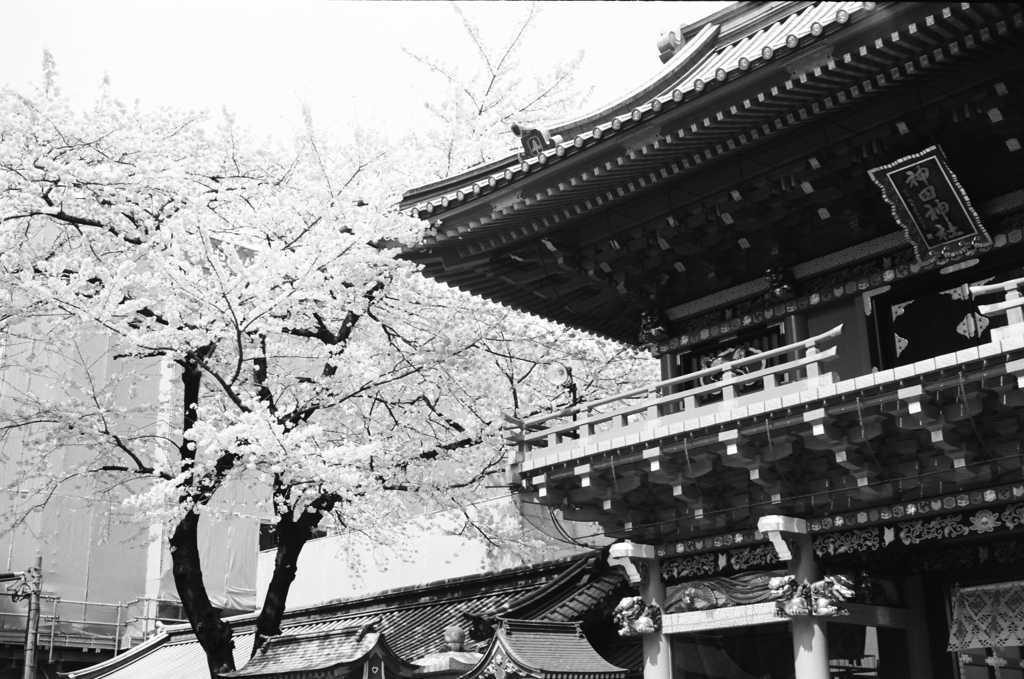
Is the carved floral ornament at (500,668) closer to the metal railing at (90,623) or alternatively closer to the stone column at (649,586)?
the stone column at (649,586)

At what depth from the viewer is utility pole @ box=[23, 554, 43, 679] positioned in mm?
20109

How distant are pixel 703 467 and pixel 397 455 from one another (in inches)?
207

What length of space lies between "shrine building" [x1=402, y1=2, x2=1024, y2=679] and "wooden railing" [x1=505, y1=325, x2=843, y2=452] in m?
0.05

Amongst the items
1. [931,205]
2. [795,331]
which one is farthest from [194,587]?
[931,205]

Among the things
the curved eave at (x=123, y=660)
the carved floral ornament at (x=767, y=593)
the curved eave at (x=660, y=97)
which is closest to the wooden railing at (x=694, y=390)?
the carved floral ornament at (x=767, y=593)

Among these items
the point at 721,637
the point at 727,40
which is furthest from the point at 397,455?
the point at 727,40

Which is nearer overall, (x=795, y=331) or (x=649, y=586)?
(x=795, y=331)

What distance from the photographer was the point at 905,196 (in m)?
9.48

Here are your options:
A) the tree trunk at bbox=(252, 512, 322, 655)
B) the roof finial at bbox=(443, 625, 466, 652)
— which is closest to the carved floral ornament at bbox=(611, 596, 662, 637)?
the roof finial at bbox=(443, 625, 466, 652)

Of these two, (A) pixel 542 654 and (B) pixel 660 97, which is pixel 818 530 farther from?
(B) pixel 660 97

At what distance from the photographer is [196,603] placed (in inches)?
501

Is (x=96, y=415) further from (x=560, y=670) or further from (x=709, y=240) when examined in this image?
(x=709, y=240)

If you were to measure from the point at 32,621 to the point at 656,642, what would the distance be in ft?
52.9

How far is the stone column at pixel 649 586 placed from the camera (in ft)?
35.6
